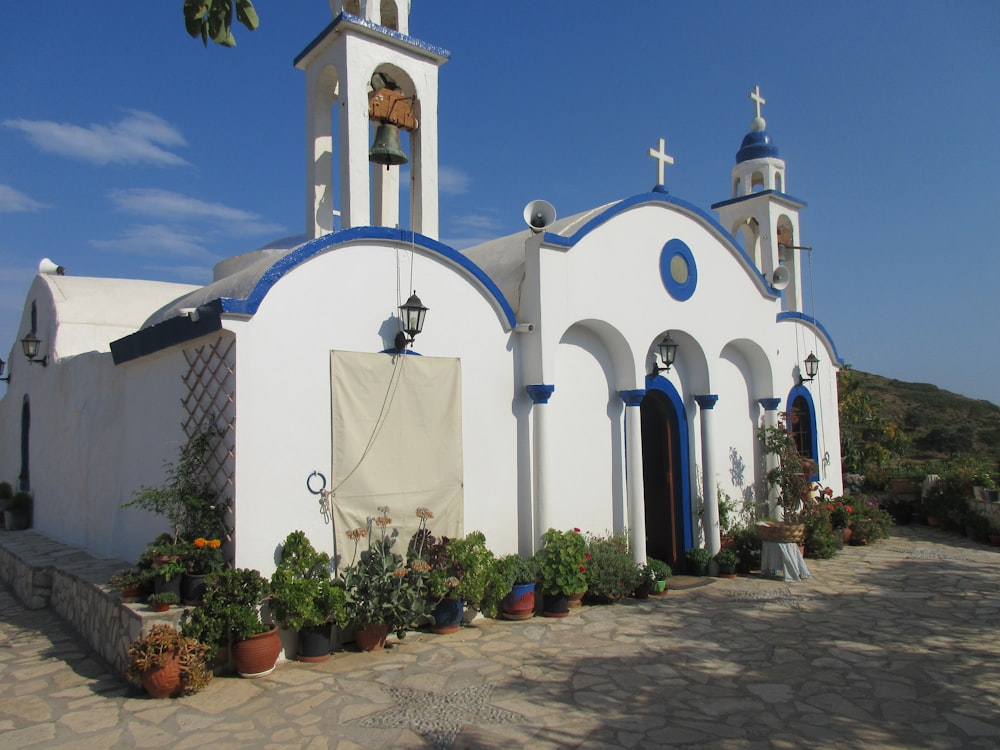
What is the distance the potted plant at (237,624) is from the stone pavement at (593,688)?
178 millimetres

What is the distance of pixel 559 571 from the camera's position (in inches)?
341

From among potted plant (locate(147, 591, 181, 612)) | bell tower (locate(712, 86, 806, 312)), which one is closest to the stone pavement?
potted plant (locate(147, 591, 181, 612))

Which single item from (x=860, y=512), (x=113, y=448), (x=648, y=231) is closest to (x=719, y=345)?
(x=648, y=231)

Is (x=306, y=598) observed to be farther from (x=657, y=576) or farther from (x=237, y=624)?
→ (x=657, y=576)

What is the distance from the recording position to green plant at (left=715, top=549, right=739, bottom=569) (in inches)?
429

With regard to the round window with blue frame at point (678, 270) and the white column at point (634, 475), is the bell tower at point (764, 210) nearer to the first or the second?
the round window with blue frame at point (678, 270)

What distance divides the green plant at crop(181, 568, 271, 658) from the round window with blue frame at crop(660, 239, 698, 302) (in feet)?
22.9

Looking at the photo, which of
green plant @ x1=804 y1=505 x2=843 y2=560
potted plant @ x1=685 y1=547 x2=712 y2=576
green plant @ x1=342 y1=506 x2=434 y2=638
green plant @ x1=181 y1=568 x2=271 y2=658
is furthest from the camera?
green plant @ x1=804 y1=505 x2=843 y2=560

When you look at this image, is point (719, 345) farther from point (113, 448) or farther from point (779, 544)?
point (113, 448)

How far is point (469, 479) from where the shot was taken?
8.67 meters

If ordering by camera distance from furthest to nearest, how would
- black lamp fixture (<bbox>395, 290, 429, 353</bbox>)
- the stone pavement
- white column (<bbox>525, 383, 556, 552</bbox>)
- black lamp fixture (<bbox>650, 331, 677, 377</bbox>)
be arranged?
black lamp fixture (<bbox>650, 331, 677, 377</bbox>) → white column (<bbox>525, 383, 556, 552</bbox>) → black lamp fixture (<bbox>395, 290, 429, 353</bbox>) → the stone pavement

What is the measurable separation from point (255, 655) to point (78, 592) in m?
2.91

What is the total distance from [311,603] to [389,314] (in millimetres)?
2999

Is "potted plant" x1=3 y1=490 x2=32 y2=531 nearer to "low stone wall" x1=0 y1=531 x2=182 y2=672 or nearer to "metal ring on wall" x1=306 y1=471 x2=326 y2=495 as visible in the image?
"low stone wall" x1=0 y1=531 x2=182 y2=672
